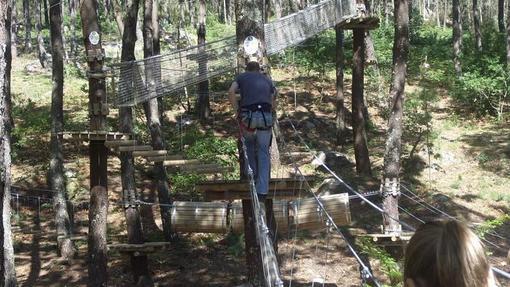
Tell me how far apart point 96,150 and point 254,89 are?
2639 mm

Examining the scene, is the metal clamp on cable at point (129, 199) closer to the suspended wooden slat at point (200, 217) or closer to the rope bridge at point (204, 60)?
the rope bridge at point (204, 60)

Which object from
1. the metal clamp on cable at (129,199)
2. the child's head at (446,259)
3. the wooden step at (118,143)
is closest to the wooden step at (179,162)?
the wooden step at (118,143)

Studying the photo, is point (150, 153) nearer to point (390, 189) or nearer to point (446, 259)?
point (390, 189)

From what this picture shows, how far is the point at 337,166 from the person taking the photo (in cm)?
1187

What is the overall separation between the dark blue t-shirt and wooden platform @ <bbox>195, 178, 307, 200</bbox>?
74cm

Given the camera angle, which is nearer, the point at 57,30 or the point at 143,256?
the point at 143,256

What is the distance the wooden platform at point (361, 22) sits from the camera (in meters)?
10.0

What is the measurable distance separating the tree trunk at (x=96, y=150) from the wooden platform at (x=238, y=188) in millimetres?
1713

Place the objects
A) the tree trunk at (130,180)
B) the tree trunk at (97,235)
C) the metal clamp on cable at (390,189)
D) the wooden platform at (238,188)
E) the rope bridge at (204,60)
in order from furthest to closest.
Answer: the tree trunk at (130,180) → the rope bridge at (204,60) → the metal clamp on cable at (390,189) → the tree trunk at (97,235) → the wooden platform at (238,188)

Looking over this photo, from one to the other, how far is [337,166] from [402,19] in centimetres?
498

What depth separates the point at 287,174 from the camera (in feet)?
36.6

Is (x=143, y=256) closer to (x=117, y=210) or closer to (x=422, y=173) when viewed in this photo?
(x=117, y=210)

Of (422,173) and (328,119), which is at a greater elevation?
(328,119)

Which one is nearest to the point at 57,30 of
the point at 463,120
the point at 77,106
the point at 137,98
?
the point at 137,98
